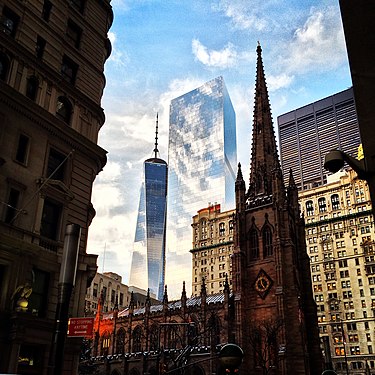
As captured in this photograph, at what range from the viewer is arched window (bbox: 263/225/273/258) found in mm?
63906

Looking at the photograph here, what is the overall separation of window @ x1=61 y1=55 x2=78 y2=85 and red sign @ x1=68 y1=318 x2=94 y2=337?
15.8m

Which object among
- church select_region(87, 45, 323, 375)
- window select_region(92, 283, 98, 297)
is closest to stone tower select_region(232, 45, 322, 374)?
church select_region(87, 45, 323, 375)

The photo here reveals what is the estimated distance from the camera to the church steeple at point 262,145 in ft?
238

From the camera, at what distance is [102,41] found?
30375 millimetres

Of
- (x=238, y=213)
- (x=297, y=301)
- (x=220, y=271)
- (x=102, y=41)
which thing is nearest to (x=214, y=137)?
(x=220, y=271)

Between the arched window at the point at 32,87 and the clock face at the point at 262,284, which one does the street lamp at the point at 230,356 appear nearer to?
the arched window at the point at 32,87

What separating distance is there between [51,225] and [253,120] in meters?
63.5

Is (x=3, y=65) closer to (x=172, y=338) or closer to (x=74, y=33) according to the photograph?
(x=74, y=33)

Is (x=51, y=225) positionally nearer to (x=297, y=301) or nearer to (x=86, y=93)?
(x=86, y=93)

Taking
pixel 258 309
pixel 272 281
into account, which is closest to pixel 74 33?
pixel 272 281

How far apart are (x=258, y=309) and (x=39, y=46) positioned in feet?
155

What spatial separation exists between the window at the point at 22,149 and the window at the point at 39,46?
523 centimetres

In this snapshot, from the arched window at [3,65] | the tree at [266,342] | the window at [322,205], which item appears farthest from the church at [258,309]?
the window at [322,205]

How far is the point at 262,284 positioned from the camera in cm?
6175
